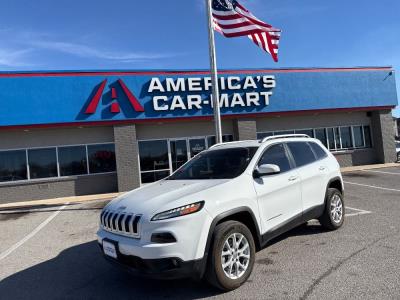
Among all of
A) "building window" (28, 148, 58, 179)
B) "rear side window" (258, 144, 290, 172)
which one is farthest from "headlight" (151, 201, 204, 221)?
"building window" (28, 148, 58, 179)

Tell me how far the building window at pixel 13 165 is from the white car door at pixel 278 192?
13.5 meters

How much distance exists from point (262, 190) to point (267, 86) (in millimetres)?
14439

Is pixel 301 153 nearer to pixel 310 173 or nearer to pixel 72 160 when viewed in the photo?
pixel 310 173

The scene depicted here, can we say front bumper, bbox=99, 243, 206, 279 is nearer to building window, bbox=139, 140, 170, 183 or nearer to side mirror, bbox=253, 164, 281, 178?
side mirror, bbox=253, 164, 281, 178

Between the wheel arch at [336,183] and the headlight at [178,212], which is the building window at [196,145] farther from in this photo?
the headlight at [178,212]

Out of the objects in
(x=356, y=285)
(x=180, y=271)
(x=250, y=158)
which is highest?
(x=250, y=158)

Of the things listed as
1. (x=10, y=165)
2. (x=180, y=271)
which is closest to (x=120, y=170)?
(x=10, y=165)

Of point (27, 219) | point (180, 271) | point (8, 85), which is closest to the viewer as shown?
point (180, 271)

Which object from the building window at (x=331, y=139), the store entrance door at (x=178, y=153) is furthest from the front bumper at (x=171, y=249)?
the building window at (x=331, y=139)

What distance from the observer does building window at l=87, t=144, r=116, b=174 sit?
17.1 metres

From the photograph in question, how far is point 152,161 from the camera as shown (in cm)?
1791

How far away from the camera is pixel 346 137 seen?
2128cm

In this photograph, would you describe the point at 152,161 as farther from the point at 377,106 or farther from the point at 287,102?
the point at 377,106

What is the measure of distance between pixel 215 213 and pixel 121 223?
3.61 ft
